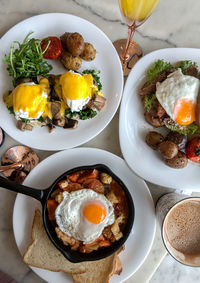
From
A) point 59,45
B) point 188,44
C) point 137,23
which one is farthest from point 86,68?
point 188,44

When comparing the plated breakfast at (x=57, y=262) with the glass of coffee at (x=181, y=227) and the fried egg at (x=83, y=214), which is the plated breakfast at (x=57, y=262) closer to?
the fried egg at (x=83, y=214)

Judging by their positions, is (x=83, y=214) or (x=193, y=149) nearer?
(x=83, y=214)

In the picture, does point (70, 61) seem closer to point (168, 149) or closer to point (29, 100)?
point (29, 100)

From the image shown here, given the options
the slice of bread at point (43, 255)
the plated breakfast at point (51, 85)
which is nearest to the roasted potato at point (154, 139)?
the plated breakfast at point (51, 85)

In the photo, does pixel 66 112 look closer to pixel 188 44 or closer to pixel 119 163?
pixel 119 163

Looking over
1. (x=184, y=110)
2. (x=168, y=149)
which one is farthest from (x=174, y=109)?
(x=168, y=149)
